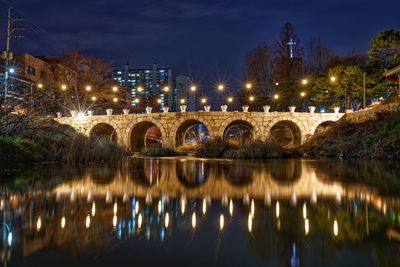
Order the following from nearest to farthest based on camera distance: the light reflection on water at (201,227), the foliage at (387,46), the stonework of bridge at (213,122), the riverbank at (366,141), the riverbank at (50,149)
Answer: the light reflection on water at (201,227) < the riverbank at (50,149) < the riverbank at (366,141) < the foliage at (387,46) < the stonework of bridge at (213,122)

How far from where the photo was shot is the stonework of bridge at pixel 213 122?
33.5m

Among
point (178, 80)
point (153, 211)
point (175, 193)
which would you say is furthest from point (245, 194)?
point (178, 80)

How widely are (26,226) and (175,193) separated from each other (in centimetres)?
230

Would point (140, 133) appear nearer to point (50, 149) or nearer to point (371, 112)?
point (371, 112)

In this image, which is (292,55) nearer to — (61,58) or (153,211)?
(61,58)

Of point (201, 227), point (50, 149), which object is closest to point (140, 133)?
point (50, 149)

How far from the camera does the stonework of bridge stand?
33.5 m

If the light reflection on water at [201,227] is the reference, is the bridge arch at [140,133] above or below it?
above

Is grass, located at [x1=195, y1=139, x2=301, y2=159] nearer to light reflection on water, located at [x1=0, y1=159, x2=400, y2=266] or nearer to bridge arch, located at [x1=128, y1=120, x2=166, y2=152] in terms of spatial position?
light reflection on water, located at [x1=0, y1=159, x2=400, y2=266]

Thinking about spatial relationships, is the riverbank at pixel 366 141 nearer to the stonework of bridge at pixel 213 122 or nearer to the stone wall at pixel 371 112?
the stone wall at pixel 371 112

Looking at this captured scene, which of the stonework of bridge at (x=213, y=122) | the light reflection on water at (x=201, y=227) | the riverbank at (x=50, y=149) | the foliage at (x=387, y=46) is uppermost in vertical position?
the foliage at (x=387, y=46)

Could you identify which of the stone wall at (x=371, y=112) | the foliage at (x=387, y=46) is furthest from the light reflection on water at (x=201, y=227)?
the foliage at (x=387, y=46)

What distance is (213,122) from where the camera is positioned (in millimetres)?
34031

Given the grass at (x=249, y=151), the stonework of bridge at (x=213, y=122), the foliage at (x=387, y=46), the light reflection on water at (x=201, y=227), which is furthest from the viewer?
the stonework of bridge at (x=213, y=122)
